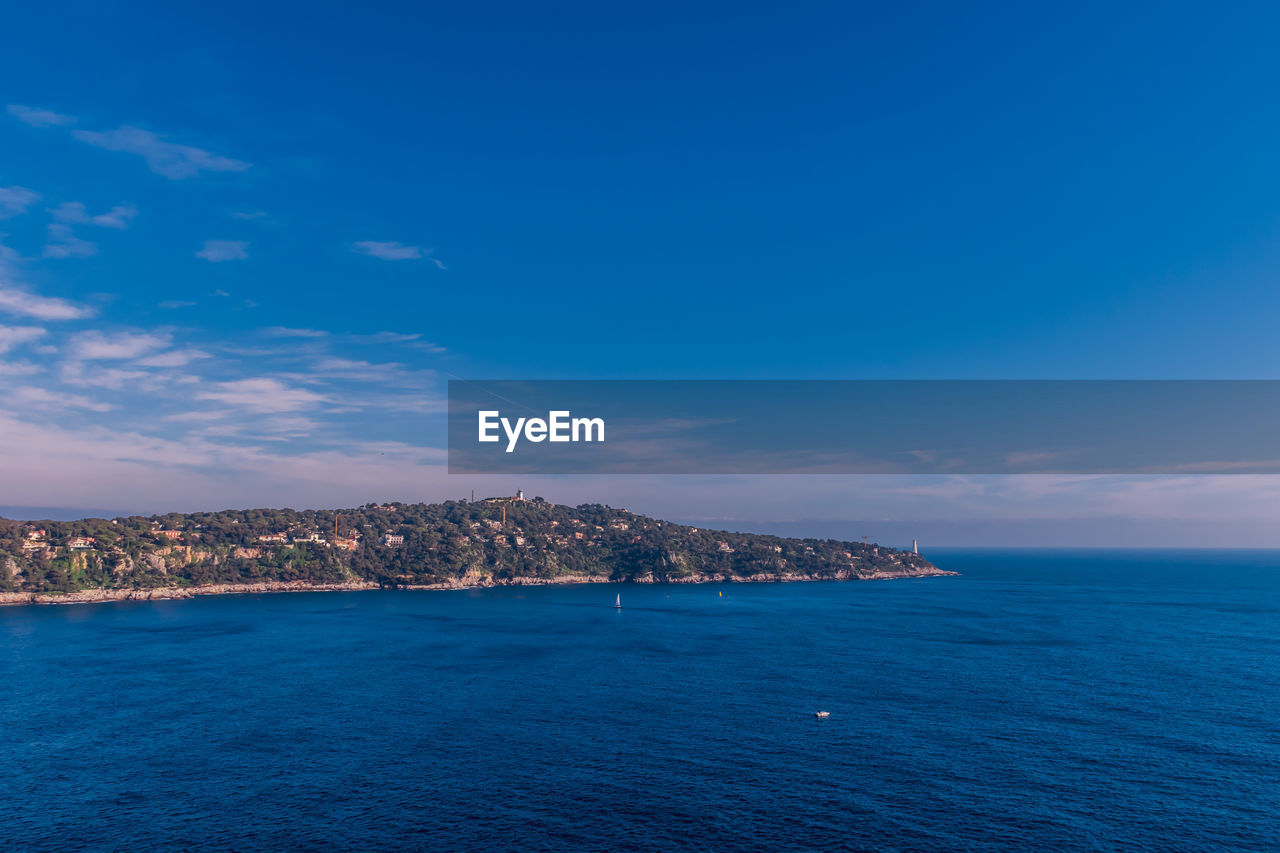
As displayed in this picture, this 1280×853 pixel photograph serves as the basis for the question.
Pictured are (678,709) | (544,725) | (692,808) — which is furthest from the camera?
(678,709)

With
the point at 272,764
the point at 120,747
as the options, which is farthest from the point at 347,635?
the point at 272,764

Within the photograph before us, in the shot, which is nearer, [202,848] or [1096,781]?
[202,848]

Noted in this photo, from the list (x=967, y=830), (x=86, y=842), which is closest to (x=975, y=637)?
(x=967, y=830)

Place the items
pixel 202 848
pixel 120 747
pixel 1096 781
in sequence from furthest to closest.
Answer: pixel 120 747 < pixel 1096 781 < pixel 202 848

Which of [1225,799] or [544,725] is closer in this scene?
[1225,799]

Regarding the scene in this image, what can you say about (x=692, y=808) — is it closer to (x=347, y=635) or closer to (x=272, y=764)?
(x=272, y=764)

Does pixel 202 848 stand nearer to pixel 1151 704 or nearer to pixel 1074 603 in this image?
pixel 1151 704
